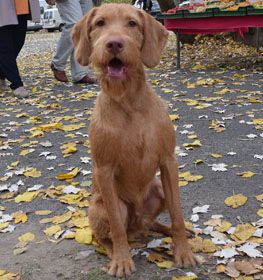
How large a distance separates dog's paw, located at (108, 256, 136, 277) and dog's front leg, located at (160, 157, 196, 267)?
10.6 inches

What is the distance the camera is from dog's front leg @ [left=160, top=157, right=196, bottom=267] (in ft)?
9.00

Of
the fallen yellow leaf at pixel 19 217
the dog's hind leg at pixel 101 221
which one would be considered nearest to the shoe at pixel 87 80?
the fallen yellow leaf at pixel 19 217

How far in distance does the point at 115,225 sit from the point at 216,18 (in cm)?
634

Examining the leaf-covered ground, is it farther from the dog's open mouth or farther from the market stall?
the dog's open mouth

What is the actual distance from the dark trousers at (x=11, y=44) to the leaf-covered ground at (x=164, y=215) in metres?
0.54

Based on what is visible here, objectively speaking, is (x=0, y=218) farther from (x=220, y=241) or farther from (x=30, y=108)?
(x=30, y=108)

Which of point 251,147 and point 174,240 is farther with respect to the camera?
point 251,147

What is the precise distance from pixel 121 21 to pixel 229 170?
1941 millimetres

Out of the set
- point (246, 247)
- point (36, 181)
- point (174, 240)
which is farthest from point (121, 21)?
point (36, 181)

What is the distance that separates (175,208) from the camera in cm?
278

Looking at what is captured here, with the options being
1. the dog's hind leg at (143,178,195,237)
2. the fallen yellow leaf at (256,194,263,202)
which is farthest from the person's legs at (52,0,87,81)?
the dog's hind leg at (143,178,195,237)

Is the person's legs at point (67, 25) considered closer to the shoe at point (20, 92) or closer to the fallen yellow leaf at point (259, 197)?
the shoe at point (20, 92)

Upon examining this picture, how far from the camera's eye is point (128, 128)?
2619 millimetres

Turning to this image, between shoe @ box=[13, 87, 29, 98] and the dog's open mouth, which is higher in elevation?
the dog's open mouth
